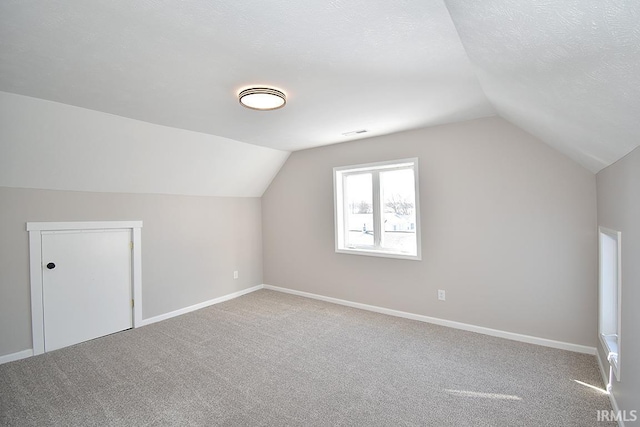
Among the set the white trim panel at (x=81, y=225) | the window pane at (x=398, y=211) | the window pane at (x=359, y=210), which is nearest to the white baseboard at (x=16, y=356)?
the white trim panel at (x=81, y=225)

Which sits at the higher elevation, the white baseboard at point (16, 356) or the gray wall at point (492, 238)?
the gray wall at point (492, 238)

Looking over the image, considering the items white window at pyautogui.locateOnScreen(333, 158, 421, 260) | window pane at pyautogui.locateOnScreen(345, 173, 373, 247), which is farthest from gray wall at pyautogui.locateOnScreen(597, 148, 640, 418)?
Answer: window pane at pyautogui.locateOnScreen(345, 173, 373, 247)

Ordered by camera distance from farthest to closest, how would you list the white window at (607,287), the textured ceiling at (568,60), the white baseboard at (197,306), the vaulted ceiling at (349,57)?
the white baseboard at (197,306)
the white window at (607,287)
the vaulted ceiling at (349,57)
the textured ceiling at (568,60)

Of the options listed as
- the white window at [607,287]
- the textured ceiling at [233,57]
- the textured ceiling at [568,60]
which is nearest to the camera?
the textured ceiling at [568,60]

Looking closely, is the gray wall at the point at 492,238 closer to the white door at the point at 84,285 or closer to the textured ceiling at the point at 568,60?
the textured ceiling at the point at 568,60

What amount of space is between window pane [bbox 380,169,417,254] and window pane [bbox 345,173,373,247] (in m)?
0.23

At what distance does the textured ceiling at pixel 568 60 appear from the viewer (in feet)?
2.94

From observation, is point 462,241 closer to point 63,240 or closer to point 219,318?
point 219,318

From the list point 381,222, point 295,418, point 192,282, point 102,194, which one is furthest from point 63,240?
point 381,222

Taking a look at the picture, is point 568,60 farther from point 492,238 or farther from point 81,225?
point 81,225

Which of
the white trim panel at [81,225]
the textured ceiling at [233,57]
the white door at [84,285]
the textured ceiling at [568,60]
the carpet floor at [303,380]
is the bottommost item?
the carpet floor at [303,380]

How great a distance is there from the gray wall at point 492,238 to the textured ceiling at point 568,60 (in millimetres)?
898

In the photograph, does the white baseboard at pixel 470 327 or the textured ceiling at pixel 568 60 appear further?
the white baseboard at pixel 470 327

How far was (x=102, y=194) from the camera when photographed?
142 inches
